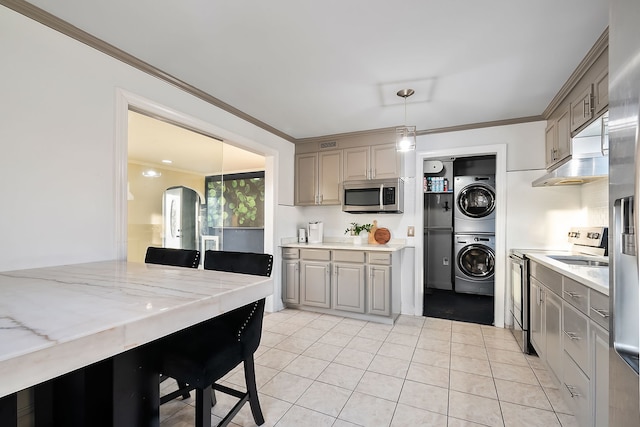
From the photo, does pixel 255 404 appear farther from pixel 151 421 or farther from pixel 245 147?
pixel 245 147

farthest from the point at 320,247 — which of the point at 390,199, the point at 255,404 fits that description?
the point at 255,404

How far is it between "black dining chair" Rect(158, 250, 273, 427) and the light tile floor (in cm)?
33

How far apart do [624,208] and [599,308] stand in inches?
31.9

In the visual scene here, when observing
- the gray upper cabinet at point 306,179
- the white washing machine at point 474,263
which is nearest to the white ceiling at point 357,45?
the gray upper cabinet at point 306,179

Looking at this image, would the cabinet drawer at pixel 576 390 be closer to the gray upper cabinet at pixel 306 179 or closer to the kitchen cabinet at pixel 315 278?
the kitchen cabinet at pixel 315 278

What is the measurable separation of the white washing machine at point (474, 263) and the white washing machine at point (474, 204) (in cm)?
14

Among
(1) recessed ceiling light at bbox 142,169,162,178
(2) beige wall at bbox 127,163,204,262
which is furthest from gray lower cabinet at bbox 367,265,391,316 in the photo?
(1) recessed ceiling light at bbox 142,169,162,178

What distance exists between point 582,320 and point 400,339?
162 cm

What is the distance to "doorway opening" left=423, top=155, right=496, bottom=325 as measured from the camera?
4.27 m

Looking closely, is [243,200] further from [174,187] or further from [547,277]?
[547,277]

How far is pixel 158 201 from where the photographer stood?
154 inches

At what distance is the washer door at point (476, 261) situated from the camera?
426 centimetres

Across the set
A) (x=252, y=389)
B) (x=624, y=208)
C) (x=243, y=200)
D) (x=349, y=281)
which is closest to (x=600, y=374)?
(x=624, y=208)

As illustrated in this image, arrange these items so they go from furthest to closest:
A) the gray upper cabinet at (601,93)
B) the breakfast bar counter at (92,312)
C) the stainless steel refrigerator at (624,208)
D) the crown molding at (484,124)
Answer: the crown molding at (484,124) → the gray upper cabinet at (601,93) → the stainless steel refrigerator at (624,208) → the breakfast bar counter at (92,312)
